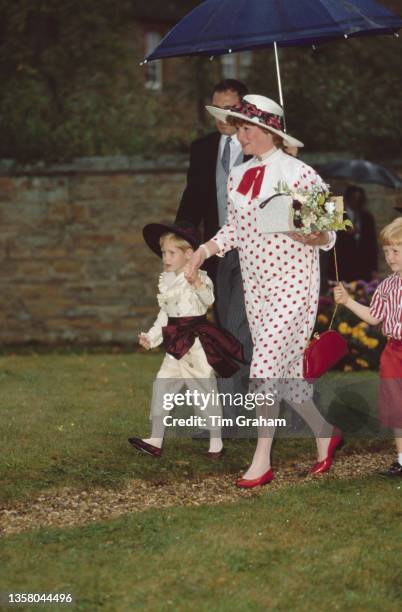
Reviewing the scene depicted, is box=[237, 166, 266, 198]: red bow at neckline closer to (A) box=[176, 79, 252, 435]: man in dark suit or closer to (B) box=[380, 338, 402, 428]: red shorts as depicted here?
(A) box=[176, 79, 252, 435]: man in dark suit

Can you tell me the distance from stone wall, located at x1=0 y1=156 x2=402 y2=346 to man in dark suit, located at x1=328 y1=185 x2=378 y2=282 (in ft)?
8.02

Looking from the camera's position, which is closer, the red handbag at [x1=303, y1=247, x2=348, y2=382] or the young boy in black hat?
the red handbag at [x1=303, y1=247, x2=348, y2=382]

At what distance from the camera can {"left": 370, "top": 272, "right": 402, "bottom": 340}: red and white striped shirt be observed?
6434 mm

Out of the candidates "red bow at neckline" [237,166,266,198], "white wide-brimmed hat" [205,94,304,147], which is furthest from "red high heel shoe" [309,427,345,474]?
"white wide-brimmed hat" [205,94,304,147]

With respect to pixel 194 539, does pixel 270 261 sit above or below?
above

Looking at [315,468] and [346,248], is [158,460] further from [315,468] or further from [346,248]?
[346,248]

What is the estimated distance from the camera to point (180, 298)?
6707mm

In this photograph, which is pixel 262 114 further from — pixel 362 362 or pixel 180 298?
pixel 362 362

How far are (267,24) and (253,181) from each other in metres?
1.05

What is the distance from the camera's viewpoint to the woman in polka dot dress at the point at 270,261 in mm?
6199

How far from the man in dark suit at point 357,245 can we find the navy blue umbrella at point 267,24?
256 inches

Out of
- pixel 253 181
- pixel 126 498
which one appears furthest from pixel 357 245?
pixel 126 498

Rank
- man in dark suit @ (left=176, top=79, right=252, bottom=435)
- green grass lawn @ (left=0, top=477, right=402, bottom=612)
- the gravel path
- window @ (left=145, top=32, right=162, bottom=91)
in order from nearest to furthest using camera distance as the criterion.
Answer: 1. green grass lawn @ (left=0, top=477, right=402, bottom=612)
2. the gravel path
3. man in dark suit @ (left=176, top=79, right=252, bottom=435)
4. window @ (left=145, top=32, right=162, bottom=91)

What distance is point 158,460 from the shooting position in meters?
6.73
